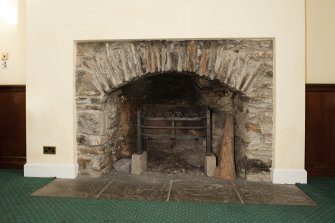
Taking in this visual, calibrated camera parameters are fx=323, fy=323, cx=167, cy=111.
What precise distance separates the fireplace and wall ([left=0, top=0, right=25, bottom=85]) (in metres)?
0.74

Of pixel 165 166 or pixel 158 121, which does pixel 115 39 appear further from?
pixel 165 166

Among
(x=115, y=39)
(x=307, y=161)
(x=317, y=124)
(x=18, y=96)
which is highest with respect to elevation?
(x=115, y=39)

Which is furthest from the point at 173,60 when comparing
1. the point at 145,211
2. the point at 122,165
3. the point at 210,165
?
the point at 145,211

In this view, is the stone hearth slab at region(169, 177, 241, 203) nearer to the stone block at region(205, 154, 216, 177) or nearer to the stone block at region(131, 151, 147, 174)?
the stone block at region(205, 154, 216, 177)

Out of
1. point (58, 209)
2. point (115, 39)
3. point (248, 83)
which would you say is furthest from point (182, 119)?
point (58, 209)

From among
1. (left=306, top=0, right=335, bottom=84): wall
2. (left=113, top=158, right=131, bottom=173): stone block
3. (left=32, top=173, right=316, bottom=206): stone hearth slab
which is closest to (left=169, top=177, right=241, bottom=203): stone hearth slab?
(left=32, top=173, right=316, bottom=206): stone hearth slab

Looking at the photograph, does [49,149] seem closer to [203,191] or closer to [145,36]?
[145,36]

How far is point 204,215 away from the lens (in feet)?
7.45

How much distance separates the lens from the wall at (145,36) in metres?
2.95

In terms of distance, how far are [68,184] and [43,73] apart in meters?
1.11

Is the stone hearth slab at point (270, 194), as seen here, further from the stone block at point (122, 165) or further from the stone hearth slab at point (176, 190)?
the stone block at point (122, 165)

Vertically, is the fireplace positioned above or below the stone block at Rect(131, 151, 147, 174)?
above

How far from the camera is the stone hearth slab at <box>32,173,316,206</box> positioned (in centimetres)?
262

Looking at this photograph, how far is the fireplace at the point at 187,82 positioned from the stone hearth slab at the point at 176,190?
0.22 metres
